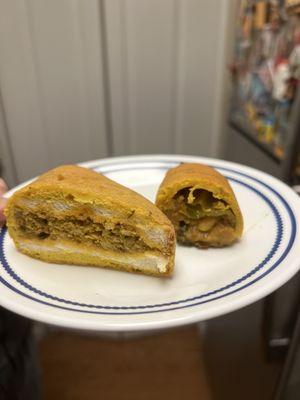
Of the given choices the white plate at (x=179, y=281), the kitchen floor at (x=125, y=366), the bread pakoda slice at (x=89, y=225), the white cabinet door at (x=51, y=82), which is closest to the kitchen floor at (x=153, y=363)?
the kitchen floor at (x=125, y=366)

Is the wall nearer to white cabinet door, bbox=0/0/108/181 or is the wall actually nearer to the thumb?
white cabinet door, bbox=0/0/108/181

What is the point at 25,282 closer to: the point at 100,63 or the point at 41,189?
the point at 41,189

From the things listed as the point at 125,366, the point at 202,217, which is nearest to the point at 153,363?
the point at 125,366

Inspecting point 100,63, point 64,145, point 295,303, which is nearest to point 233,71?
point 100,63

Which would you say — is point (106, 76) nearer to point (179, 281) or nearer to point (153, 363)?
point (179, 281)

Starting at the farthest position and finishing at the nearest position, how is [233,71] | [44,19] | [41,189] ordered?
1. [233,71]
2. [44,19]
3. [41,189]

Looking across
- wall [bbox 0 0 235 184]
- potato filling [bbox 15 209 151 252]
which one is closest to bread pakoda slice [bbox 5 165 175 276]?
potato filling [bbox 15 209 151 252]

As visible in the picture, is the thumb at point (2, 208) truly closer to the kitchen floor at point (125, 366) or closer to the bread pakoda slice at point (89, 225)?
the bread pakoda slice at point (89, 225)
